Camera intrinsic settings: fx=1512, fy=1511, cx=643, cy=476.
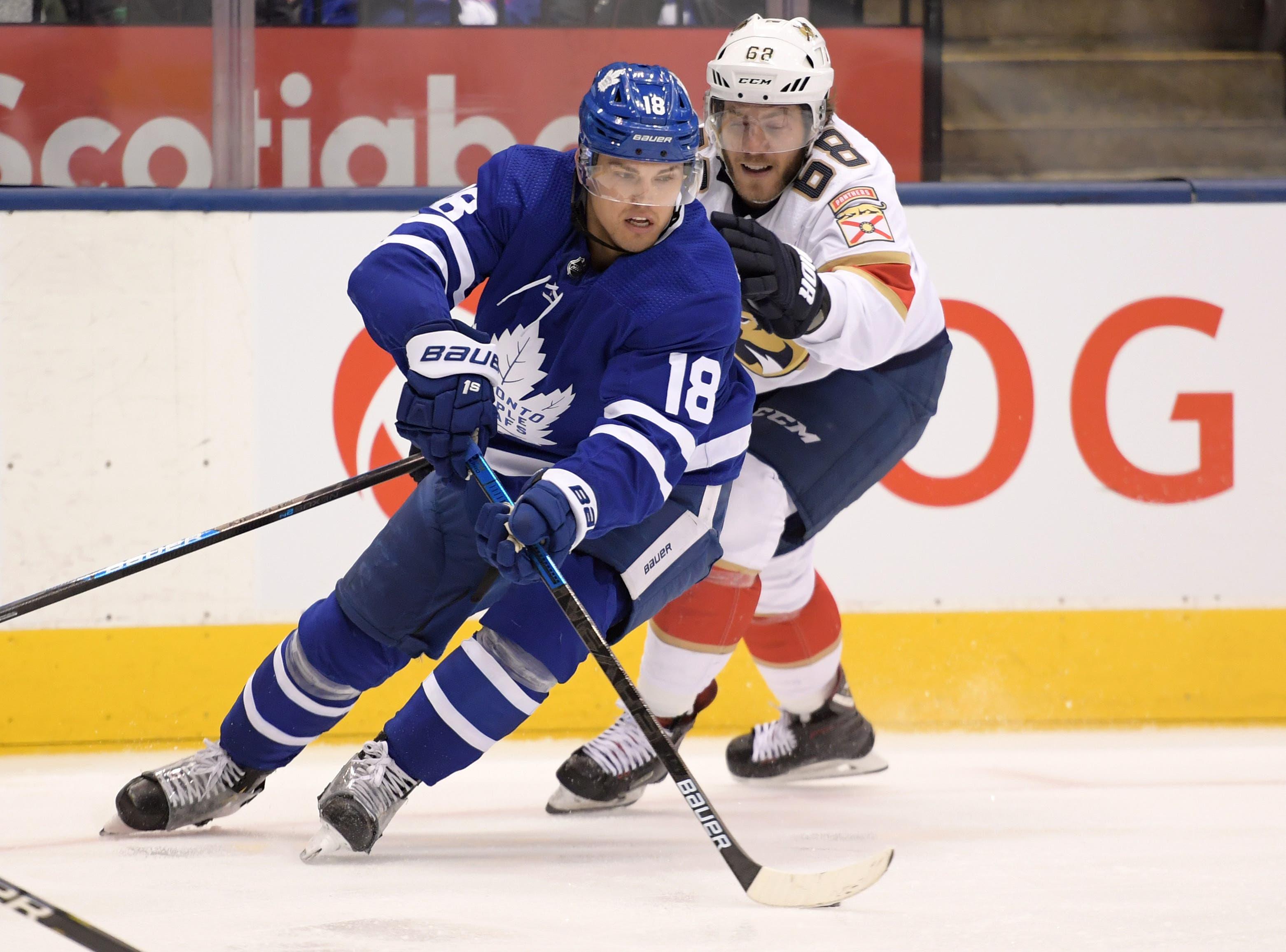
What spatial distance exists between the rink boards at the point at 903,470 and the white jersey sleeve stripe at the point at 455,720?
45.0 inches

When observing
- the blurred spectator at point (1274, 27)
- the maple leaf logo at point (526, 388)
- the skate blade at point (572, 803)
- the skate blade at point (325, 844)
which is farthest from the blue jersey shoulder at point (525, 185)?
the blurred spectator at point (1274, 27)

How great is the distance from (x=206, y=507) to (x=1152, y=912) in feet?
6.55

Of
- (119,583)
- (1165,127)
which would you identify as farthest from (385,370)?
(1165,127)

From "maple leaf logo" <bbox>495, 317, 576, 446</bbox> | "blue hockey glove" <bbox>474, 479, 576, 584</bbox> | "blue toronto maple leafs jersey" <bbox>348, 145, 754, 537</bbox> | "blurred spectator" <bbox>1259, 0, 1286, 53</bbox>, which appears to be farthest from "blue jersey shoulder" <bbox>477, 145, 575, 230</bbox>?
"blurred spectator" <bbox>1259, 0, 1286, 53</bbox>

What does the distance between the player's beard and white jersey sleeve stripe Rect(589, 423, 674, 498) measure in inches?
29.8

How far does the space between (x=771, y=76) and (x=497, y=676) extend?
1094 mm

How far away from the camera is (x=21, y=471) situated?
3.01 metres

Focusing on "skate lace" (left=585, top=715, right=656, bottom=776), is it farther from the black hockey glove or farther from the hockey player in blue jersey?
the black hockey glove

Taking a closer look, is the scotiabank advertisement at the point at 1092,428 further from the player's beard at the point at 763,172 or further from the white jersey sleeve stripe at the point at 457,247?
the white jersey sleeve stripe at the point at 457,247

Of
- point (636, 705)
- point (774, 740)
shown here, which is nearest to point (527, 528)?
Result: point (636, 705)

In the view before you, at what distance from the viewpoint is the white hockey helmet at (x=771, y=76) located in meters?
2.45

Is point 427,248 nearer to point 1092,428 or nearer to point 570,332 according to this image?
point 570,332

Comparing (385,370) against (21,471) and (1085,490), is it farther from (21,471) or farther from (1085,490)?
(1085,490)

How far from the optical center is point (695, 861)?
2172 millimetres
